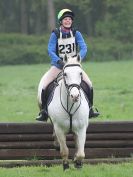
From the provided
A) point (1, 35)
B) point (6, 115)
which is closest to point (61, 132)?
point (6, 115)

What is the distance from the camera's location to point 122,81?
3241 centimetres

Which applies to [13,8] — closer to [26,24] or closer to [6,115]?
[26,24]

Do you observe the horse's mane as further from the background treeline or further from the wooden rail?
the background treeline

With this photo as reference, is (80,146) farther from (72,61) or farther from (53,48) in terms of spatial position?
(53,48)

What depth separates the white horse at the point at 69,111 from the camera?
9.86 m

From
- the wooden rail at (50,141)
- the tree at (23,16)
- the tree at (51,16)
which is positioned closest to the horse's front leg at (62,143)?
the wooden rail at (50,141)

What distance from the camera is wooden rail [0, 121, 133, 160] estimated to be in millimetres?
11398

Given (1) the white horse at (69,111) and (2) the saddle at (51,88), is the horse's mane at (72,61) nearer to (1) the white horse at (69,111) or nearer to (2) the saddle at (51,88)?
(1) the white horse at (69,111)

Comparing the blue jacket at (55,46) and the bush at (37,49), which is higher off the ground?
the blue jacket at (55,46)

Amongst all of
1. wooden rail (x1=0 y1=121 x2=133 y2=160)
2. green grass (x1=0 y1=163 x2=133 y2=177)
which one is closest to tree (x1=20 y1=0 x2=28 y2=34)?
wooden rail (x1=0 y1=121 x2=133 y2=160)

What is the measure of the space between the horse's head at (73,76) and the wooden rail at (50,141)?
1857 millimetres

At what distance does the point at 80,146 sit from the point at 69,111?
63 cm

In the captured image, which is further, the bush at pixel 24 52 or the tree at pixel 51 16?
the tree at pixel 51 16

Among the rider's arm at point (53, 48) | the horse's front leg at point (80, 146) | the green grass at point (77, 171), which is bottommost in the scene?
the green grass at point (77, 171)
